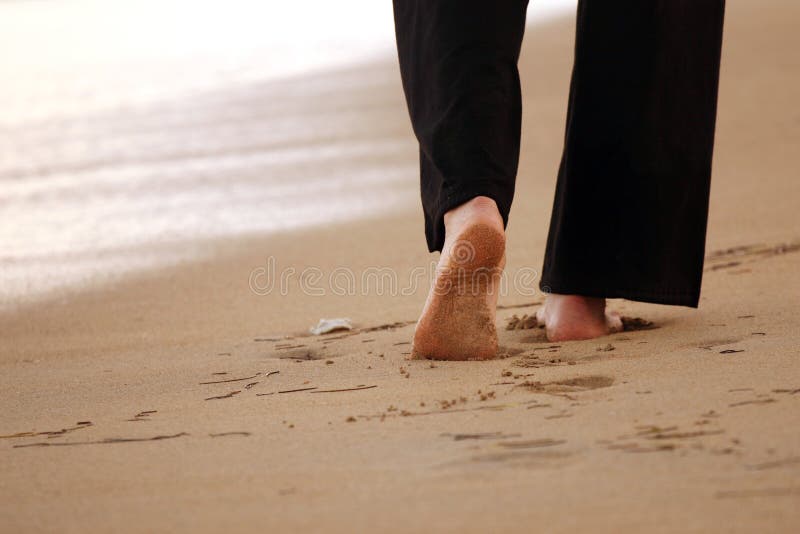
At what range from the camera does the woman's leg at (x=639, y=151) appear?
1.80m

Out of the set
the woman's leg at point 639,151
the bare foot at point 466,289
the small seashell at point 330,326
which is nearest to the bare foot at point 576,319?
the woman's leg at point 639,151

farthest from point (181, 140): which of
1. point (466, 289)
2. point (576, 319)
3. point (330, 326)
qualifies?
point (466, 289)

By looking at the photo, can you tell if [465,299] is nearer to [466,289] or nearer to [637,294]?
[466,289]

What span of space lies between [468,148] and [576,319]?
0.43 metres

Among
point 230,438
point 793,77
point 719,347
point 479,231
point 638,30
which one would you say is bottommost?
point 230,438

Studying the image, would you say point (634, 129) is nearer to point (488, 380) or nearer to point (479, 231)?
point (479, 231)

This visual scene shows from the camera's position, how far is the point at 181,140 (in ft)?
16.5

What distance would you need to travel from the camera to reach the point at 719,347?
5.19 ft

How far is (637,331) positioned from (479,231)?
1.48 feet

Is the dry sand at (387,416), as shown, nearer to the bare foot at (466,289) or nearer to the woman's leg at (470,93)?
the bare foot at (466,289)

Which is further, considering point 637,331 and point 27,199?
point 27,199

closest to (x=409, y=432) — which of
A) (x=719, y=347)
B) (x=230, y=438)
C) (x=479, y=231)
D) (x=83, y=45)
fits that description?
Result: (x=230, y=438)

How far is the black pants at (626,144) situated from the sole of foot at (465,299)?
0.25ft

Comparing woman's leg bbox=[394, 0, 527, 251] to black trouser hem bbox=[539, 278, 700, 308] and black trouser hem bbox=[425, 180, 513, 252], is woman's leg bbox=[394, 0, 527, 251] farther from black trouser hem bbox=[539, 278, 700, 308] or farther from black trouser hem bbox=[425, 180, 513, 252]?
black trouser hem bbox=[539, 278, 700, 308]
